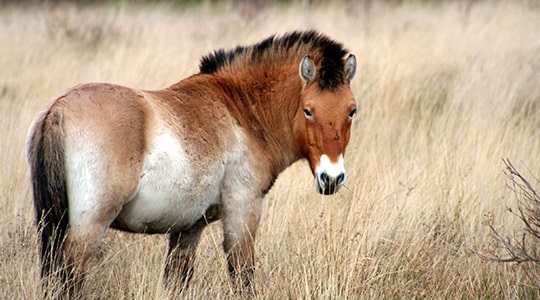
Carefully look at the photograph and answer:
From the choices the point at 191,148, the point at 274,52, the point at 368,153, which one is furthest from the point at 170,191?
the point at 368,153

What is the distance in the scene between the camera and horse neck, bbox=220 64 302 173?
15.7 feet

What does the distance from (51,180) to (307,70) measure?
1764 mm

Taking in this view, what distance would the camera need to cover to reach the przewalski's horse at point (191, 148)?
375 cm

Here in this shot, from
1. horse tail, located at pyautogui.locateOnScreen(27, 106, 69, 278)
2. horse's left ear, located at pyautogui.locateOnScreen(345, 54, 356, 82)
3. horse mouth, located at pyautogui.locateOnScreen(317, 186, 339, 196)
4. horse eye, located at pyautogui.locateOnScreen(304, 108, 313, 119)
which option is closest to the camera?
horse tail, located at pyautogui.locateOnScreen(27, 106, 69, 278)

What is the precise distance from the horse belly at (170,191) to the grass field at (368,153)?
0.38m

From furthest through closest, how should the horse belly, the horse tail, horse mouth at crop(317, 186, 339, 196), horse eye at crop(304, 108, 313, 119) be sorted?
horse eye at crop(304, 108, 313, 119) < horse mouth at crop(317, 186, 339, 196) < the horse belly < the horse tail

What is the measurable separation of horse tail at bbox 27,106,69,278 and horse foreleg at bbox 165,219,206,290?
109cm

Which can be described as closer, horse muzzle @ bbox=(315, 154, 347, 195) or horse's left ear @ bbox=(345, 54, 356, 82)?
horse muzzle @ bbox=(315, 154, 347, 195)

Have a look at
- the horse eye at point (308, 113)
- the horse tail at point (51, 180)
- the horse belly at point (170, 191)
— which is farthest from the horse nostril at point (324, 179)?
the horse tail at point (51, 180)

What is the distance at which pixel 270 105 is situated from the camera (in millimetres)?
4887

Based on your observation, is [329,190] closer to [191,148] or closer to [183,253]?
[191,148]

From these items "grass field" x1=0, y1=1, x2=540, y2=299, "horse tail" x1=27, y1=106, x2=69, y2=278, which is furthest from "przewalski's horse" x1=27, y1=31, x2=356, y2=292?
"grass field" x1=0, y1=1, x2=540, y2=299

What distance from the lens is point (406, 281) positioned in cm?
469

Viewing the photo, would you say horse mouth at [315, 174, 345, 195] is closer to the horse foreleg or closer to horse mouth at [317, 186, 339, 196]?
horse mouth at [317, 186, 339, 196]
